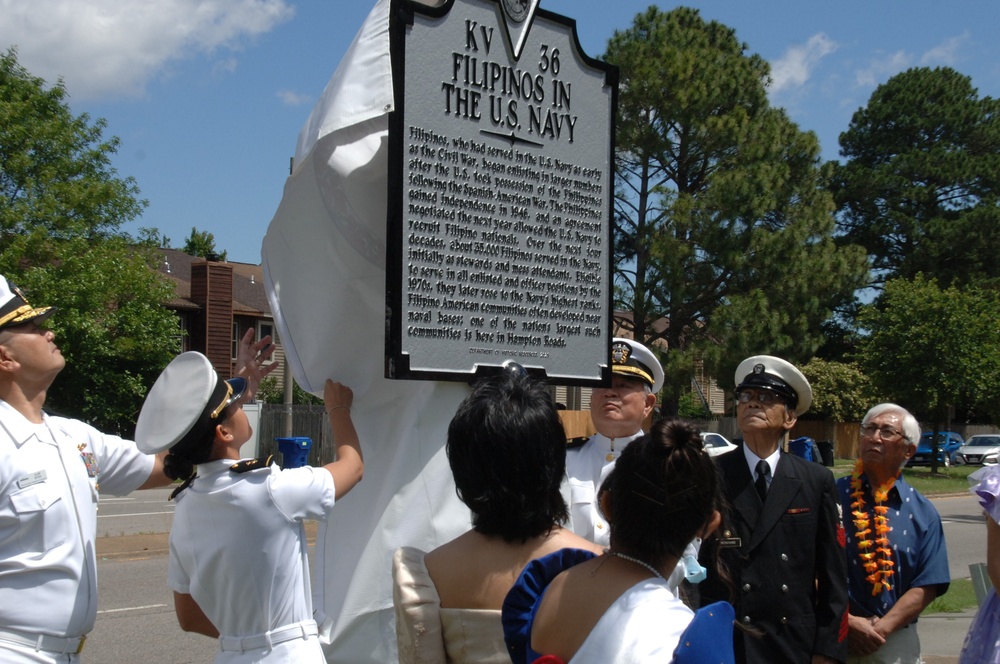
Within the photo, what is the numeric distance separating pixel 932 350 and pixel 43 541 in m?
31.2

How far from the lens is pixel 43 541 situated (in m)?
2.91

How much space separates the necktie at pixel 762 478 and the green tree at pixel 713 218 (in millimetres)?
22192

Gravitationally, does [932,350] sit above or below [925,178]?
below

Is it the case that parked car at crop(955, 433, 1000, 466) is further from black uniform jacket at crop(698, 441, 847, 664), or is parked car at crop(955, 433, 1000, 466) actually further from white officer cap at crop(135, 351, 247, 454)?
white officer cap at crop(135, 351, 247, 454)

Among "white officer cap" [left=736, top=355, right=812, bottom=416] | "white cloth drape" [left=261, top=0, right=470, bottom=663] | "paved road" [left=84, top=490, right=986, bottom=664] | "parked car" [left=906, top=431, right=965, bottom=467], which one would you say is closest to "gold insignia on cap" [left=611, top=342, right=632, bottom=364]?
"white officer cap" [left=736, top=355, right=812, bottom=416]

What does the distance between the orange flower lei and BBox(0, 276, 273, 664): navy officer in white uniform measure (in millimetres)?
2735

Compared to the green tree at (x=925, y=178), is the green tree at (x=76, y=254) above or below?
below

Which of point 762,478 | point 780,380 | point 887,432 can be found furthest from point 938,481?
point 762,478

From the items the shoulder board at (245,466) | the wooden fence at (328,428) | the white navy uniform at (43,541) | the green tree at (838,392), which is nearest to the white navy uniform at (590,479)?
the wooden fence at (328,428)

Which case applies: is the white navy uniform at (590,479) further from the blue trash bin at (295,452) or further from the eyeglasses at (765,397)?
the blue trash bin at (295,452)

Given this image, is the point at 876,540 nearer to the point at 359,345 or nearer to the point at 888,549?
the point at 888,549

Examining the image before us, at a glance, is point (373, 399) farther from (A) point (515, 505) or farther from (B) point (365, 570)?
(A) point (515, 505)

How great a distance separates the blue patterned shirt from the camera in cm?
424

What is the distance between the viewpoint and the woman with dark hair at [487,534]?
2.34 metres
